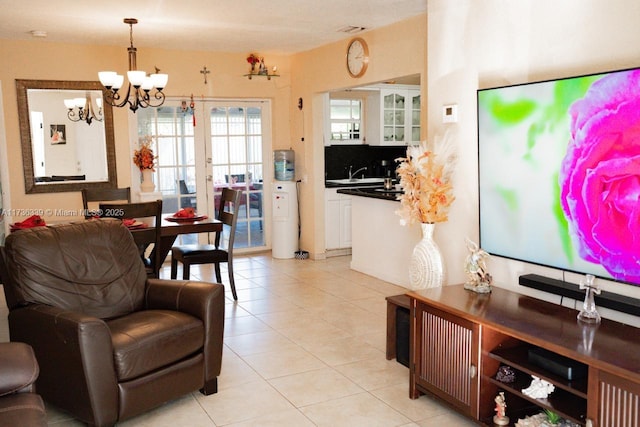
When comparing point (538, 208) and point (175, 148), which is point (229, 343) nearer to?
point (538, 208)

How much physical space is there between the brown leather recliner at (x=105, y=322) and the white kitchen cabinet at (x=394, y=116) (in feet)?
16.9

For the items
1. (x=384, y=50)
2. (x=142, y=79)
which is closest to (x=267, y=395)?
(x=142, y=79)

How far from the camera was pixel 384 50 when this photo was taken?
5.80 metres

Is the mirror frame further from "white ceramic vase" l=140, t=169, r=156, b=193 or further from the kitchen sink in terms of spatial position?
the kitchen sink

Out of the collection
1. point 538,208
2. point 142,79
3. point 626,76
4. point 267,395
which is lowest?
point 267,395

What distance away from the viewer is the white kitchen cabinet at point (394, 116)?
27.1ft

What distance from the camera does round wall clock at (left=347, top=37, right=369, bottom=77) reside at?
6.07 metres

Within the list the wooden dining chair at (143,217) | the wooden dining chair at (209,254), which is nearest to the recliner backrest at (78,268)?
the wooden dining chair at (143,217)

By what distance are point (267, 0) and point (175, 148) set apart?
3.03 meters

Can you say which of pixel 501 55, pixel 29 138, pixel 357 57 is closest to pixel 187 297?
pixel 501 55

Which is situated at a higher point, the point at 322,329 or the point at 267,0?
the point at 267,0

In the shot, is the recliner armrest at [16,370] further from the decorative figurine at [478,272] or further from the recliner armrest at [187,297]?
the decorative figurine at [478,272]

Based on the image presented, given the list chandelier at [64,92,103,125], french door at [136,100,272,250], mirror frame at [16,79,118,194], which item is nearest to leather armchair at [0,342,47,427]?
mirror frame at [16,79,118,194]

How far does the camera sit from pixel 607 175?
2.70 metres
